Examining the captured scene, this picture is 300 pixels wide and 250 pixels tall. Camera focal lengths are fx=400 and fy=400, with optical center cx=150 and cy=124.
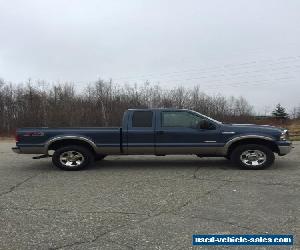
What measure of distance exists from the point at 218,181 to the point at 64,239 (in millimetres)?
4534

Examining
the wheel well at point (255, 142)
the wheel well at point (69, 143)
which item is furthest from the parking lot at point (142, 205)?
the wheel well at point (69, 143)

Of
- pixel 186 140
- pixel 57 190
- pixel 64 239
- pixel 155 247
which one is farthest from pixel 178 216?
pixel 186 140

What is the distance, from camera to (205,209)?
638cm

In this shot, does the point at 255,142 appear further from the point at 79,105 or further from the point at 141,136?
the point at 79,105

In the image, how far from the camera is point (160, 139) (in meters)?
10.6

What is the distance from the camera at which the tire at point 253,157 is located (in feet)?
33.8

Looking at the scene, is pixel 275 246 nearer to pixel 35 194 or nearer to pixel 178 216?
pixel 178 216

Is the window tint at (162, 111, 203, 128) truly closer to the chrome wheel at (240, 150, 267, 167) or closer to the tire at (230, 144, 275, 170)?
the tire at (230, 144, 275, 170)

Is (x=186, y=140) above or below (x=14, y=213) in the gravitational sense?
above

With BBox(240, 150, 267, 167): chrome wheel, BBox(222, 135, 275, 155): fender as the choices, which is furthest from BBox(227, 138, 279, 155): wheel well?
BBox(240, 150, 267, 167): chrome wheel

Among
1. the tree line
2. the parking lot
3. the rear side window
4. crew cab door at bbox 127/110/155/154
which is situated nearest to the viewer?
the parking lot

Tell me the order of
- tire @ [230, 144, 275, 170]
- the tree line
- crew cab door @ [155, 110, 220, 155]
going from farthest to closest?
the tree line → crew cab door @ [155, 110, 220, 155] → tire @ [230, 144, 275, 170]

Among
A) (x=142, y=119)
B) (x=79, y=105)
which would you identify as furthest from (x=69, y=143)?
(x=79, y=105)

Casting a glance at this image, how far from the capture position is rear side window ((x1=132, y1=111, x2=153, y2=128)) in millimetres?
10810
